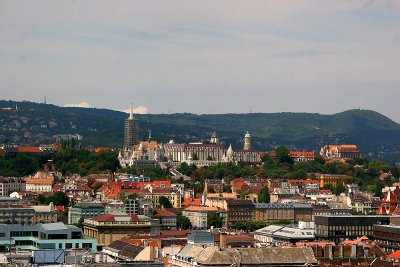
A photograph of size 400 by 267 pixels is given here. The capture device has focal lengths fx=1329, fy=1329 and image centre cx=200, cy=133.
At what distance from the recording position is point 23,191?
179 meters

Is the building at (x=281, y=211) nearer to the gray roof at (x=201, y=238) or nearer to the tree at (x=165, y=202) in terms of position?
the tree at (x=165, y=202)

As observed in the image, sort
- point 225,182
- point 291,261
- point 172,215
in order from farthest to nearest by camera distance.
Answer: point 225,182, point 172,215, point 291,261

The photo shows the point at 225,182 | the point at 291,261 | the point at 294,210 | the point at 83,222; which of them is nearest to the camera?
the point at 291,261

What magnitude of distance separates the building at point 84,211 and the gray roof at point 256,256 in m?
70.0

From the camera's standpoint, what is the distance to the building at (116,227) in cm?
12588

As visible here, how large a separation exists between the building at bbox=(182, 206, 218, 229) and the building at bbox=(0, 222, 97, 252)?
3902cm

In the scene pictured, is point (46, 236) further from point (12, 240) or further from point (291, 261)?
point (291, 261)

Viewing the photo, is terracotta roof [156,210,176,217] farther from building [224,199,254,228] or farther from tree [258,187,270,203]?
tree [258,187,270,203]

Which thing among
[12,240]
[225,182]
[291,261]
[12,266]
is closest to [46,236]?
[12,240]

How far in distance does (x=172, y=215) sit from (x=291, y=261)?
76.4 meters

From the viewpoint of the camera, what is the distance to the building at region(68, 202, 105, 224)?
473ft

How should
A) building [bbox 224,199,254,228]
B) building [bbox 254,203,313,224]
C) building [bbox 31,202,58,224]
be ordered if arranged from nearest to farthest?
building [bbox 31,202,58,224], building [bbox 224,199,254,228], building [bbox 254,203,313,224]

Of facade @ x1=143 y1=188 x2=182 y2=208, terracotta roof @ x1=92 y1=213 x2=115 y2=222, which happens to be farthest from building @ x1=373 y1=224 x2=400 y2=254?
facade @ x1=143 y1=188 x2=182 y2=208

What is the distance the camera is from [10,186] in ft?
600
